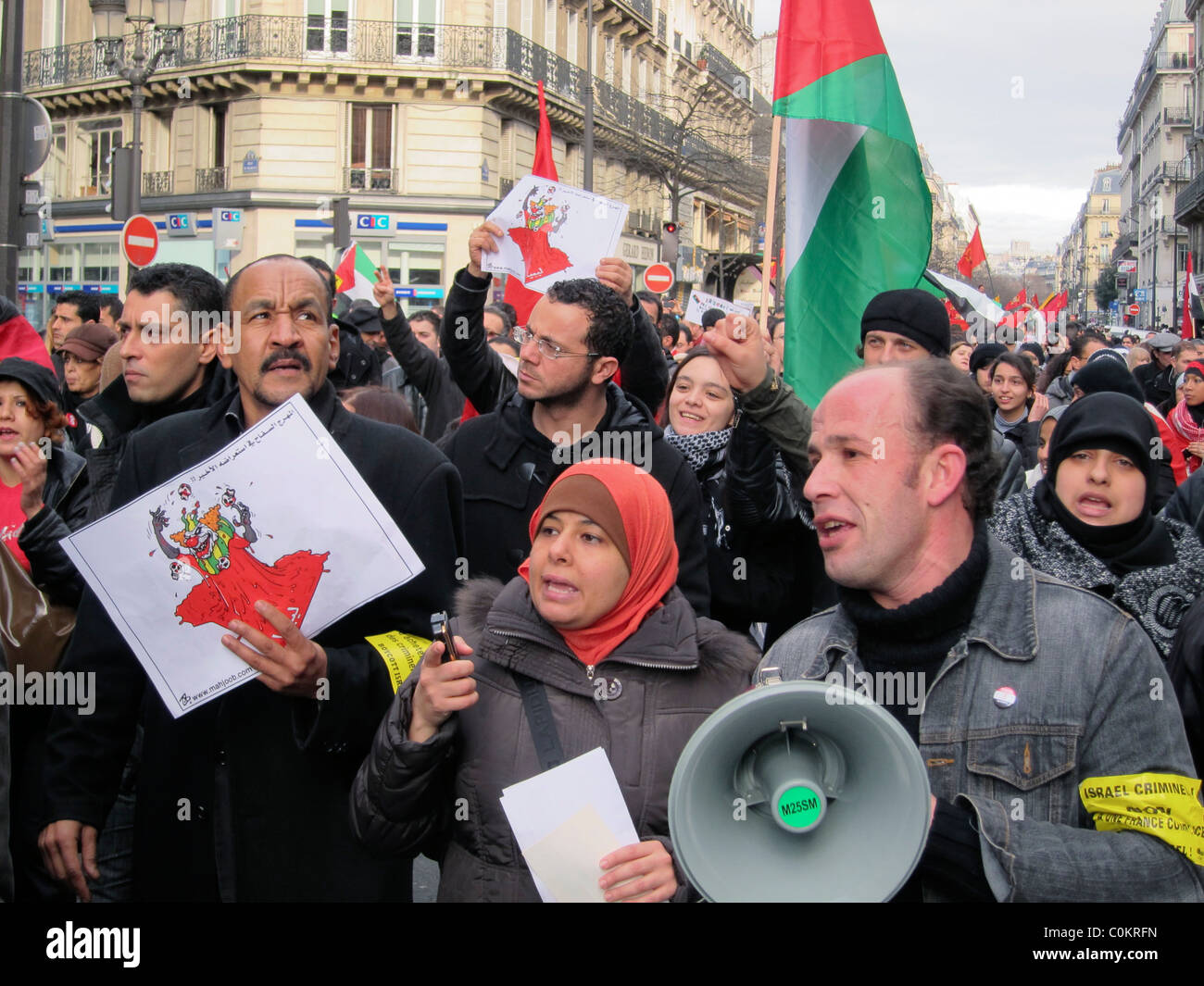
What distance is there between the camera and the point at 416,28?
104ft

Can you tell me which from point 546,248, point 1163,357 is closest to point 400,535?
point 546,248

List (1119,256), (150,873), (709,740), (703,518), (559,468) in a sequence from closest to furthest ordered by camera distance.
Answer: (709,740) < (150,873) < (559,468) < (703,518) < (1119,256)

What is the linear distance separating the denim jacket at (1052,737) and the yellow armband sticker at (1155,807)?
16 mm

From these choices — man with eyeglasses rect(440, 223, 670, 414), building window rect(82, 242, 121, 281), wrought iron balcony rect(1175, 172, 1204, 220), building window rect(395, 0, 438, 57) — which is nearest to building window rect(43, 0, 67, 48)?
building window rect(82, 242, 121, 281)

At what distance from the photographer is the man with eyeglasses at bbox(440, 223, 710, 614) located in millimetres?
3980

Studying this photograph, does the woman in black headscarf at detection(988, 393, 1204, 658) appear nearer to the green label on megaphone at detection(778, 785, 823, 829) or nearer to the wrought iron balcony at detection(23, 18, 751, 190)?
the green label on megaphone at detection(778, 785, 823, 829)

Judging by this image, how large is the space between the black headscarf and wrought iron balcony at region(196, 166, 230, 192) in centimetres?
3063

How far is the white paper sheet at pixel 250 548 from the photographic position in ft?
8.71

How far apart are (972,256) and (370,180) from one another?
16209 millimetres

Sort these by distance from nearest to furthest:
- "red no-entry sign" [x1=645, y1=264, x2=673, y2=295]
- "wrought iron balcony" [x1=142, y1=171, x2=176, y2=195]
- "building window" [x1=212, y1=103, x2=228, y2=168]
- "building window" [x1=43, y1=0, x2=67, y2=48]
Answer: "red no-entry sign" [x1=645, y1=264, x2=673, y2=295] → "building window" [x1=212, y1=103, x2=228, y2=168] → "wrought iron balcony" [x1=142, y1=171, x2=176, y2=195] → "building window" [x1=43, y1=0, x2=67, y2=48]

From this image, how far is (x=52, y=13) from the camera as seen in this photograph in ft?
117

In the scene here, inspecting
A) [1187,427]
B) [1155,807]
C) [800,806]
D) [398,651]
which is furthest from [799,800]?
[1187,427]

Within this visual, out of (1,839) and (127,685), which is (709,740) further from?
(127,685)
